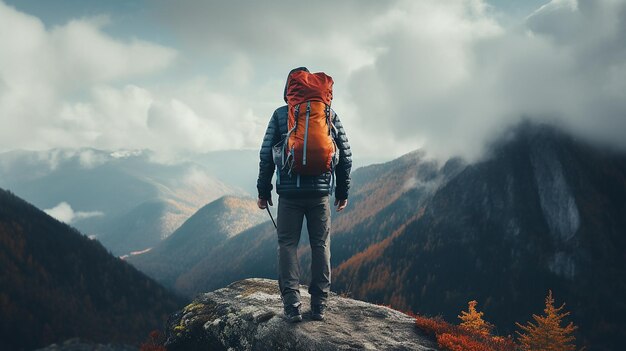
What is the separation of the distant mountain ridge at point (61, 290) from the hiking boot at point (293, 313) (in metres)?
185

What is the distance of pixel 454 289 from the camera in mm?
179750

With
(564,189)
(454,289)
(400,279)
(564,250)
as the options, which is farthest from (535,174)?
(400,279)

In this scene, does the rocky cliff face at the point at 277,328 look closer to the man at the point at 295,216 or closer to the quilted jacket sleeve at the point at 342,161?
the man at the point at 295,216

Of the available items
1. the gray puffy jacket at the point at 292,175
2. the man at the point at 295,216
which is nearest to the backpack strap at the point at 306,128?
the man at the point at 295,216

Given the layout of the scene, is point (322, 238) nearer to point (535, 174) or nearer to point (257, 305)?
point (257, 305)

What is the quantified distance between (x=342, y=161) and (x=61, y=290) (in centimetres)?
21522

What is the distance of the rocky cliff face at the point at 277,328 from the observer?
6.37m

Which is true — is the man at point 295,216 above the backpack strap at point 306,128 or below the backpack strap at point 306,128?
below

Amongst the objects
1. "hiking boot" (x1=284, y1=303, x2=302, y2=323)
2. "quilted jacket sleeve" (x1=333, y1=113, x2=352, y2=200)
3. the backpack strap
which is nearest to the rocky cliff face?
"hiking boot" (x1=284, y1=303, x2=302, y2=323)

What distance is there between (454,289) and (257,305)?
7588 inches

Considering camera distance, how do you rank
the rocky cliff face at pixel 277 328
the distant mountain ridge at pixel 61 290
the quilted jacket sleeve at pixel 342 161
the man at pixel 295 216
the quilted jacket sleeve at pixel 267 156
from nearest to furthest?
1. the rocky cliff face at pixel 277 328
2. the man at pixel 295 216
3. the quilted jacket sleeve at pixel 267 156
4. the quilted jacket sleeve at pixel 342 161
5. the distant mountain ridge at pixel 61 290

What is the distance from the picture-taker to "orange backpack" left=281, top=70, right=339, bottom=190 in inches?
268

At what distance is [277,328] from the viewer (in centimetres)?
666

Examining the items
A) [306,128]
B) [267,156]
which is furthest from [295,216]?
[306,128]
